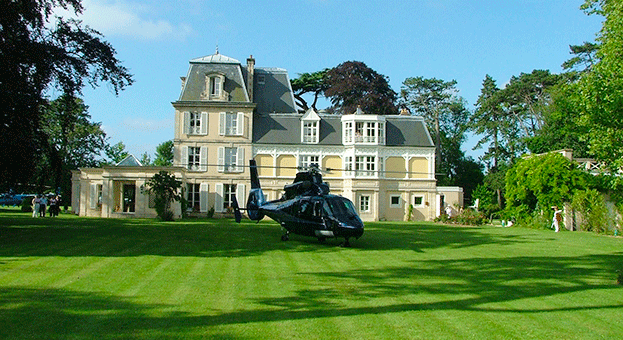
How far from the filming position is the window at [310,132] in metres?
44.1

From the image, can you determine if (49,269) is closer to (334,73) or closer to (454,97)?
(334,73)

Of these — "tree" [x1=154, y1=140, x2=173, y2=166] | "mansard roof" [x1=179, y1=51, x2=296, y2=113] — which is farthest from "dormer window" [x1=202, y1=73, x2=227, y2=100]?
"tree" [x1=154, y1=140, x2=173, y2=166]

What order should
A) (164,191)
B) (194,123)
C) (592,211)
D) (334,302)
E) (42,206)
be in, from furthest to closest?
(194,123)
(42,206)
(164,191)
(592,211)
(334,302)

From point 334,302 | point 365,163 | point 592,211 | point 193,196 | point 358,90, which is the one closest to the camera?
point 334,302

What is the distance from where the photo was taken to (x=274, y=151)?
143 ft

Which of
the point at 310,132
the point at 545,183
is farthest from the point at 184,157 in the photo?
the point at 545,183

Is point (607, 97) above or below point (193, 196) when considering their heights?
above

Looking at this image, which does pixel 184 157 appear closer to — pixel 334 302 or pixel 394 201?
pixel 394 201

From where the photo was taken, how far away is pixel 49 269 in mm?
12258

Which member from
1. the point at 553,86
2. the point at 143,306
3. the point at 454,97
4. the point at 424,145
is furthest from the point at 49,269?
the point at 454,97

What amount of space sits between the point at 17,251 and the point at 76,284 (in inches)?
234

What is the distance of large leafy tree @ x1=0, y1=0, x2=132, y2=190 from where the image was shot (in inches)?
739

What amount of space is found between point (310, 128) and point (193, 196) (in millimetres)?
10837

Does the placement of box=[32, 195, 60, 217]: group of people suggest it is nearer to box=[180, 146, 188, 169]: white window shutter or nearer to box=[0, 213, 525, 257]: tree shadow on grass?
box=[180, 146, 188, 169]: white window shutter
